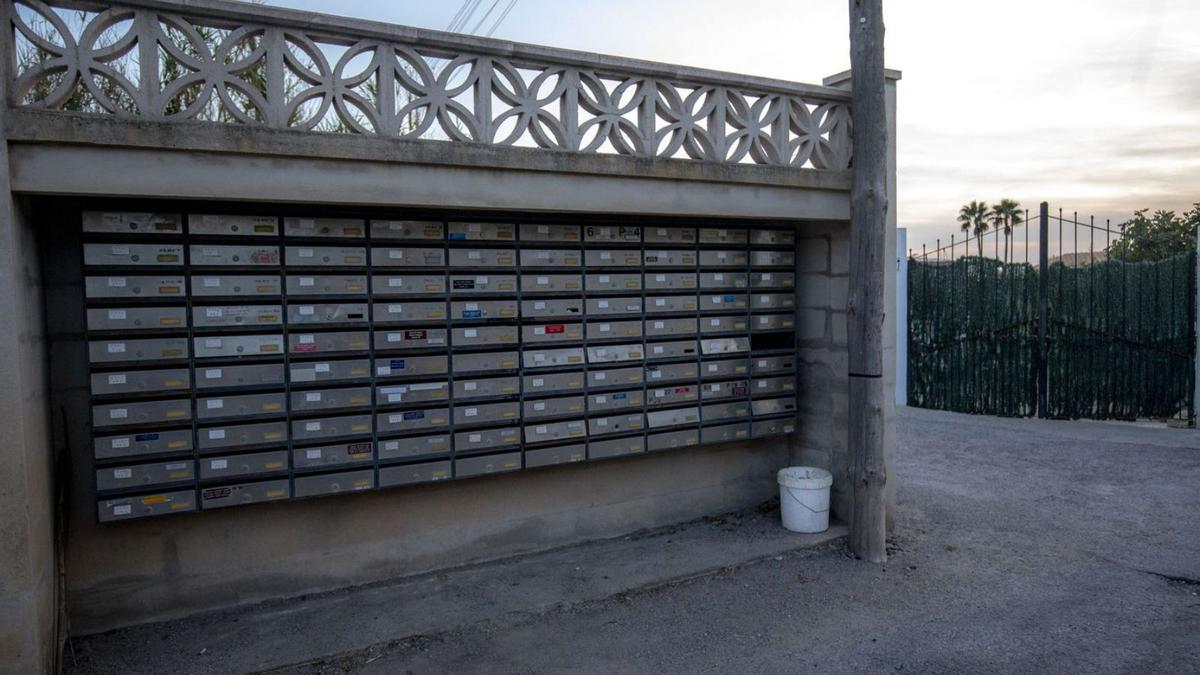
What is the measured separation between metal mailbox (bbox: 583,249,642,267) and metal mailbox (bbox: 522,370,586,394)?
0.85 metres

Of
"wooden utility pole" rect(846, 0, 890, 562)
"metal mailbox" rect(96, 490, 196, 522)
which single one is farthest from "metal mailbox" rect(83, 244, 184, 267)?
"wooden utility pole" rect(846, 0, 890, 562)

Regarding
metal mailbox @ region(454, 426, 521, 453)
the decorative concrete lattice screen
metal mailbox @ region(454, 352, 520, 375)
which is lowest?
metal mailbox @ region(454, 426, 521, 453)

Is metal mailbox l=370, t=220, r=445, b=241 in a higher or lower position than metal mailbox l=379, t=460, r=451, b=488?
higher

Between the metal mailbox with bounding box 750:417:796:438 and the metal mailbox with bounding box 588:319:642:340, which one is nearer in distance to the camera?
the metal mailbox with bounding box 588:319:642:340

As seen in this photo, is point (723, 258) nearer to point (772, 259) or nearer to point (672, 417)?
point (772, 259)

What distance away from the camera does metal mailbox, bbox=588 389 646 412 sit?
6.36 metres

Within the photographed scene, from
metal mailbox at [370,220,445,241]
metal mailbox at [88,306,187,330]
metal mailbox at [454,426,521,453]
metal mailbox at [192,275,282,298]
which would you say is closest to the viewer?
metal mailbox at [88,306,187,330]

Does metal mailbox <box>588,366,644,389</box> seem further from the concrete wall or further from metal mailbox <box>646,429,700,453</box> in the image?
the concrete wall

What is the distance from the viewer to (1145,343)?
445 inches

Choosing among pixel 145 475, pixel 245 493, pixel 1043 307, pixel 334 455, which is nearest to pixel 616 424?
pixel 334 455

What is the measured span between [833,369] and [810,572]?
72.4 inches

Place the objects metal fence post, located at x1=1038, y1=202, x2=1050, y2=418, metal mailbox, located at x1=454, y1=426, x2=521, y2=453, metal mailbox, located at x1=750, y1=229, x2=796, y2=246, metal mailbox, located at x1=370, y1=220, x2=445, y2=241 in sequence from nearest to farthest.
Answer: metal mailbox, located at x1=370, y1=220, x2=445, y2=241
metal mailbox, located at x1=454, y1=426, x2=521, y2=453
metal mailbox, located at x1=750, y1=229, x2=796, y2=246
metal fence post, located at x1=1038, y1=202, x2=1050, y2=418

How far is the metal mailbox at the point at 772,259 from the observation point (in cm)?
703

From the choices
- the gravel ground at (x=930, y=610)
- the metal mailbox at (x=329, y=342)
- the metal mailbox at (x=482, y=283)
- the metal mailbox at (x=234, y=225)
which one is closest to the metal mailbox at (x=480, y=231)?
the metal mailbox at (x=482, y=283)
